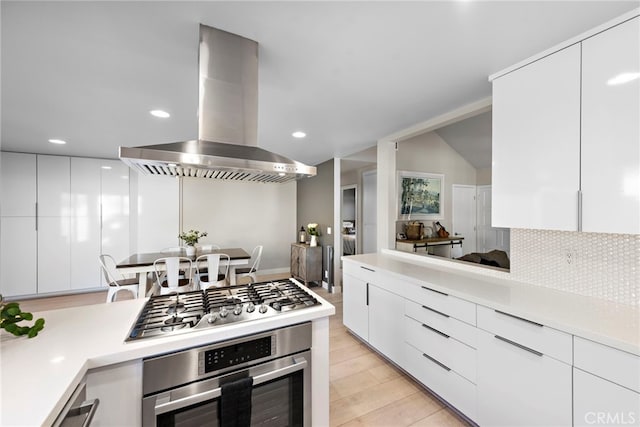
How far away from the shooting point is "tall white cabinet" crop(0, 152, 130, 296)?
13.0 ft

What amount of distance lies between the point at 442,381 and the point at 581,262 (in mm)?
1204

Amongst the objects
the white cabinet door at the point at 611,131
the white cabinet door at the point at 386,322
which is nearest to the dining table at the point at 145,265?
the white cabinet door at the point at 386,322

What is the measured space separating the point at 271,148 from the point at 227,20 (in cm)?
256

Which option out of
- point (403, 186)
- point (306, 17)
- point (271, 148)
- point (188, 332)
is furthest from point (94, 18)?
point (403, 186)

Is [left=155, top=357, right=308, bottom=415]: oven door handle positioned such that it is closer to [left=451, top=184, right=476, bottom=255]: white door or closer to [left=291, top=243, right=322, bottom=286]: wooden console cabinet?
[left=291, top=243, right=322, bottom=286]: wooden console cabinet

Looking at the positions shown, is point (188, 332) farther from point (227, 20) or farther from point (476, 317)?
point (476, 317)

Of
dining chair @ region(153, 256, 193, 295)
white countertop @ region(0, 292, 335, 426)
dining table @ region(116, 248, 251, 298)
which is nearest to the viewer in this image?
white countertop @ region(0, 292, 335, 426)

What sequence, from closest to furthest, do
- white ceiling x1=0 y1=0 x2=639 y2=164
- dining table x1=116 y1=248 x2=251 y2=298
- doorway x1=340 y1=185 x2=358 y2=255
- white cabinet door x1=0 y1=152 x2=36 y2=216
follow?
white ceiling x1=0 y1=0 x2=639 y2=164, dining table x1=116 y1=248 x2=251 y2=298, white cabinet door x1=0 y1=152 x2=36 y2=216, doorway x1=340 y1=185 x2=358 y2=255

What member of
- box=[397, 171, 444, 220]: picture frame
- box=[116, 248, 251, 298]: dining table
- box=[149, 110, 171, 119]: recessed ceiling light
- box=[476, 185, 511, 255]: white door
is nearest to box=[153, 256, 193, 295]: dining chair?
box=[116, 248, 251, 298]: dining table

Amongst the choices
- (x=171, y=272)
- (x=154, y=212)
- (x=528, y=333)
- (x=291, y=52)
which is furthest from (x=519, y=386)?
(x=154, y=212)

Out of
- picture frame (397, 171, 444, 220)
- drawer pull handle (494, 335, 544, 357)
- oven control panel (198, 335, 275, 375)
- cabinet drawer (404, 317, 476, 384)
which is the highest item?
picture frame (397, 171, 444, 220)

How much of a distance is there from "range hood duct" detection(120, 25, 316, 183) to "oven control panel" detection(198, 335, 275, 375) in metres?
0.88

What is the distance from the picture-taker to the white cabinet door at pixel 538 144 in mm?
1405

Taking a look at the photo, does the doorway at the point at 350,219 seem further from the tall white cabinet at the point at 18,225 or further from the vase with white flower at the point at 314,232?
the tall white cabinet at the point at 18,225
